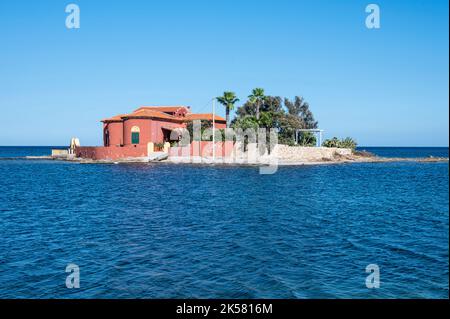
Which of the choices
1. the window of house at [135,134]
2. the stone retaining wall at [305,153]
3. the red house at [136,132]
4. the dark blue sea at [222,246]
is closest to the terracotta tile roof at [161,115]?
the red house at [136,132]

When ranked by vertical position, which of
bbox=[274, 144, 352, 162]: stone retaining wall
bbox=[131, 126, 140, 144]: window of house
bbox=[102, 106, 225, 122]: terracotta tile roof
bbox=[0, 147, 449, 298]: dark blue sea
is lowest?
bbox=[0, 147, 449, 298]: dark blue sea

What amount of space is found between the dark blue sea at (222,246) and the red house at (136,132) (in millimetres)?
36099

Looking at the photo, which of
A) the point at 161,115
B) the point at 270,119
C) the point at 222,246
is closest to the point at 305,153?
the point at 270,119

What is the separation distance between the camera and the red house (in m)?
66.1

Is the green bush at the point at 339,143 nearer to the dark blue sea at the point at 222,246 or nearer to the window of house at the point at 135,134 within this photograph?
the window of house at the point at 135,134

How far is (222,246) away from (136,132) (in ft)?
177

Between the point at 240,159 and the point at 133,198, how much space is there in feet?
131

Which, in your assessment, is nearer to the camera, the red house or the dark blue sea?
the dark blue sea

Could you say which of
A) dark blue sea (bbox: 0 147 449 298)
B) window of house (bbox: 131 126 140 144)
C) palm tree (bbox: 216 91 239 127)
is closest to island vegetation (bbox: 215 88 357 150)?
palm tree (bbox: 216 91 239 127)

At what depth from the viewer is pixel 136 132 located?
6662cm

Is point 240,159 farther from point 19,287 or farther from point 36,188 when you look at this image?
point 19,287

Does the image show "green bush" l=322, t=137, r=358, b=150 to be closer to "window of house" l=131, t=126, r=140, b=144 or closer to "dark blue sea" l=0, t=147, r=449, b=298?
"window of house" l=131, t=126, r=140, b=144

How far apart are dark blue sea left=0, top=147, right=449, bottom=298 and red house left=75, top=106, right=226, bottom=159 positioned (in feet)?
118

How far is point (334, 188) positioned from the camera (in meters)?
37.9
